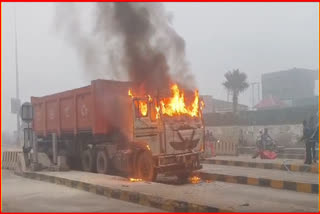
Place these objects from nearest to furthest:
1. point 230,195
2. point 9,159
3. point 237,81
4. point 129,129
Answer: point 230,195
point 129,129
point 9,159
point 237,81

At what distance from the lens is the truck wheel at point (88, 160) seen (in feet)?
44.8

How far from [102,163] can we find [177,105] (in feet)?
11.8

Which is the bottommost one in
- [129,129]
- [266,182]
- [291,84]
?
[266,182]

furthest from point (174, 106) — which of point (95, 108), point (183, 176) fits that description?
point (95, 108)

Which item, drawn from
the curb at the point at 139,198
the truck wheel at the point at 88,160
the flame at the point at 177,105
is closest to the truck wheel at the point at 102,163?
the truck wheel at the point at 88,160

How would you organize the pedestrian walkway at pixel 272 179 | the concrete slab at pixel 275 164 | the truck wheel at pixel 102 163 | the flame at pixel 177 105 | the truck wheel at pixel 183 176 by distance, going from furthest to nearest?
1. the concrete slab at pixel 275 164
2. the truck wheel at pixel 102 163
3. the truck wheel at pixel 183 176
4. the flame at pixel 177 105
5. the pedestrian walkway at pixel 272 179

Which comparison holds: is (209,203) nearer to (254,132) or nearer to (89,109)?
(89,109)

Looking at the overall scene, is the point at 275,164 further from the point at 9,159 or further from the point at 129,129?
the point at 9,159

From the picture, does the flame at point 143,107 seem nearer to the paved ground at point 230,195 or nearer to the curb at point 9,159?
the paved ground at point 230,195

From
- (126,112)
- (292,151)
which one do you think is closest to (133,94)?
(126,112)

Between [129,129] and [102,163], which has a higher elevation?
[129,129]

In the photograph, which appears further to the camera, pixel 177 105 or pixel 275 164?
pixel 275 164

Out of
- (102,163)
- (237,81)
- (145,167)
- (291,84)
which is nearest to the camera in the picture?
(145,167)

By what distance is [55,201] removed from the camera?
8.70 m
